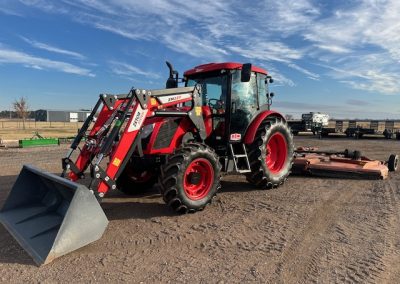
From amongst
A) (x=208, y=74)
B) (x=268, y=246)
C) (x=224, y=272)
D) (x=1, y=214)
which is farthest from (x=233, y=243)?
(x=208, y=74)

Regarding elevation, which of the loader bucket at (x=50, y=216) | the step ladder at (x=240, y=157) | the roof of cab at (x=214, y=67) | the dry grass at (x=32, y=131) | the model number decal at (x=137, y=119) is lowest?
the dry grass at (x=32, y=131)

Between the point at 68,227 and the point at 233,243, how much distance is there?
2030mm

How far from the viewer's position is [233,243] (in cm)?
473

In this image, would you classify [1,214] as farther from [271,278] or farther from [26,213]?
[271,278]

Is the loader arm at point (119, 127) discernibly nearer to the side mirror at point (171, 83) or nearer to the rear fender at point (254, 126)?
Answer: the rear fender at point (254, 126)

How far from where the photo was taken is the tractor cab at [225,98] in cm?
731

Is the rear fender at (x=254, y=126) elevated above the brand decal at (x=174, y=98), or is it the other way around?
the brand decal at (x=174, y=98)

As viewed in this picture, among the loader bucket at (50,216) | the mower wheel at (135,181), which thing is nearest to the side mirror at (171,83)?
the mower wheel at (135,181)

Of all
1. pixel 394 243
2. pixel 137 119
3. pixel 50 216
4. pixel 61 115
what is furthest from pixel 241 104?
pixel 61 115

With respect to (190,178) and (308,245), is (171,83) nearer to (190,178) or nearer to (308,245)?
(190,178)

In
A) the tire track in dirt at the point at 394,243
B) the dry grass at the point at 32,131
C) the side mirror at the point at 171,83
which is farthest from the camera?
the dry grass at the point at 32,131

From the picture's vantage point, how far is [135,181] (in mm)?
7293

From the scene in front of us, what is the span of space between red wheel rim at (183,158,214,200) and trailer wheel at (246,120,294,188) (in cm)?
155

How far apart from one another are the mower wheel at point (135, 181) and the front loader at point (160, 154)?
0.02 m
